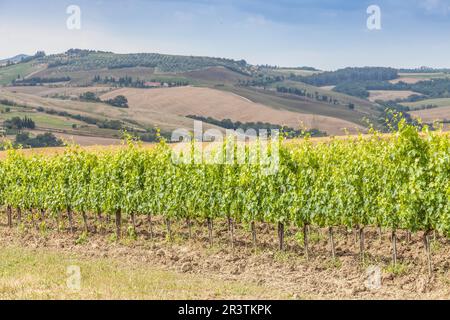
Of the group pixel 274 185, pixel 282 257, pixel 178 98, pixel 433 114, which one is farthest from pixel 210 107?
pixel 282 257

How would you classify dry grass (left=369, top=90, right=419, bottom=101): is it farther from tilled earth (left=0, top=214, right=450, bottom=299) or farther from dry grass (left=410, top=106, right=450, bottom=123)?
tilled earth (left=0, top=214, right=450, bottom=299)

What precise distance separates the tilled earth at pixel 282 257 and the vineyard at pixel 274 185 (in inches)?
20.7

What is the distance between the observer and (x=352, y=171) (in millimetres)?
19844

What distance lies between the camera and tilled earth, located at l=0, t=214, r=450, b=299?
16.3m

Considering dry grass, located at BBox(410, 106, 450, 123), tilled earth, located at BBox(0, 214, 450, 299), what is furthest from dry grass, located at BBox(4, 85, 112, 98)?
tilled earth, located at BBox(0, 214, 450, 299)

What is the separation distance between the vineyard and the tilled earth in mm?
527

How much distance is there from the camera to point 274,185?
21672mm

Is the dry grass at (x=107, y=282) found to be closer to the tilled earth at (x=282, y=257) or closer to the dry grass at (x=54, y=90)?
the tilled earth at (x=282, y=257)

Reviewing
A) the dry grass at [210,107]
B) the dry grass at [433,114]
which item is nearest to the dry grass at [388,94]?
the dry grass at [433,114]
